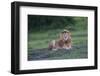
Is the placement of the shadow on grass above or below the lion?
below

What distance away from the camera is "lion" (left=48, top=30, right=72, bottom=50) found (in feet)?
3.75

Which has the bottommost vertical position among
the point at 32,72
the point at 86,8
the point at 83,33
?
the point at 32,72

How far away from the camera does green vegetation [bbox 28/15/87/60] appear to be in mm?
1104

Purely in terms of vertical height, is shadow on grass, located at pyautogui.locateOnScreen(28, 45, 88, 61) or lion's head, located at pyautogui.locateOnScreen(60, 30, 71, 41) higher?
lion's head, located at pyautogui.locateOnScreen(60, 30, 71, 41)

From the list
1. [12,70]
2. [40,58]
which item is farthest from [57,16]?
[12,70]

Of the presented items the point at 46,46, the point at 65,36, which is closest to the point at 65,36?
the point at 65,36

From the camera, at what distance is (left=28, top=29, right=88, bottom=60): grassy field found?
1105 millimetres

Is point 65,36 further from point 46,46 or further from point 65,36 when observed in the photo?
point 46,46

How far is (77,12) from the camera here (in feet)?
3.90

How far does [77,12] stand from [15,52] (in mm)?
338

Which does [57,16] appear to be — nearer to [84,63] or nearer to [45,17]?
[45,17]

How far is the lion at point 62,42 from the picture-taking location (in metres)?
1.14

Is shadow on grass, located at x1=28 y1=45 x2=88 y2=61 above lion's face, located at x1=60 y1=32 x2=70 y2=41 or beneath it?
beneath

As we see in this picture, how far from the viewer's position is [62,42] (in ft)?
3.81
